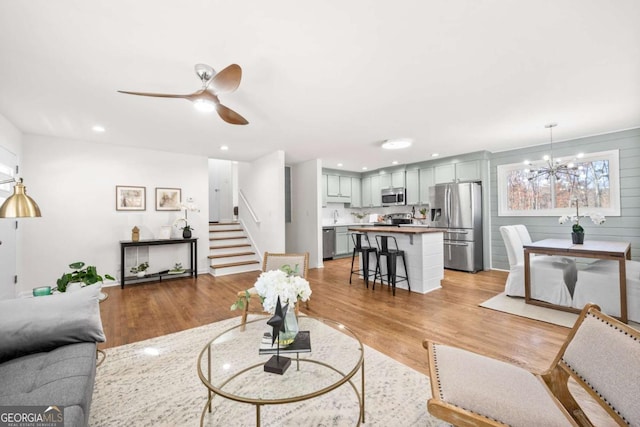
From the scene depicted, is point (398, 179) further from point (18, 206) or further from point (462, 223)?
point (18, 206)

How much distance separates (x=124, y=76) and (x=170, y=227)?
3.40 metres

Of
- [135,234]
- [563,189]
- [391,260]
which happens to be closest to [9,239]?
[135,234]

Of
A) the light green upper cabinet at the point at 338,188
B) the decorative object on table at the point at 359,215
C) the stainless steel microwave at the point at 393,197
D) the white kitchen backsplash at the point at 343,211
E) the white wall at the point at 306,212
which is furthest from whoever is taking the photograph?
the decorative object on table at the point at 359,215

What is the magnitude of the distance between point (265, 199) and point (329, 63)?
156 inches

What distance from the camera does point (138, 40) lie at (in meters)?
1.94

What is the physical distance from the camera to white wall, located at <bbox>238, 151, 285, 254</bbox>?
17.9ft

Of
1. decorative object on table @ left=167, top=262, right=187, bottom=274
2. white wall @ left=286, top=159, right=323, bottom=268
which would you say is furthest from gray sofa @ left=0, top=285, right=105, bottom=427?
white wall @ left=286, top=159, right=323, bottom=268

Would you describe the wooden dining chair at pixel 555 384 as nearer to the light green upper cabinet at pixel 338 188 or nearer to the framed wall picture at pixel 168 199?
the framed wall picture at pixel 168 199

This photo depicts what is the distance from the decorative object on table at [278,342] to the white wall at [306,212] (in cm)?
452

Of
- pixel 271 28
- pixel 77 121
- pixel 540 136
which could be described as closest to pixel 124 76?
pixel 271 28

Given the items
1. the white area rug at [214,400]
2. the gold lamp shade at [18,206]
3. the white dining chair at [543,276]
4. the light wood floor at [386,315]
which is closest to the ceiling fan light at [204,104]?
the gold lamp shade at [18,206]

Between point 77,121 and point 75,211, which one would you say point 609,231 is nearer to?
point 77,121

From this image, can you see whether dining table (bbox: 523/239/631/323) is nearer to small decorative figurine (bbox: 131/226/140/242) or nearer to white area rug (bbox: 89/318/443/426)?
white area rug (bbox: 89/318/443/426)

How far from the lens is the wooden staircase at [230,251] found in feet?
18.3
